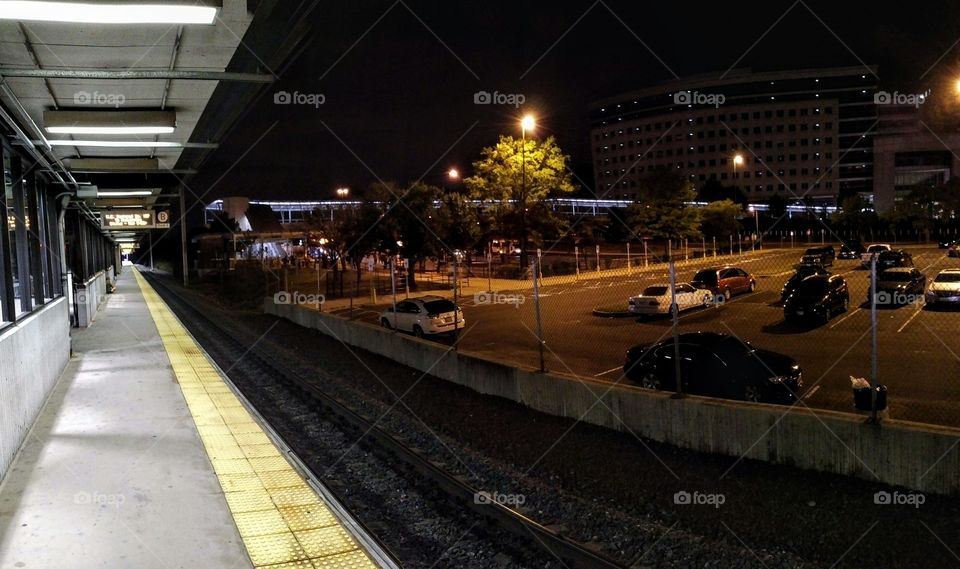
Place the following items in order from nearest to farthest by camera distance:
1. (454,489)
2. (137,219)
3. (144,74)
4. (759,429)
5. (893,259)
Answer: (454,489) < (144,74) < (759,429) < (137,219) < (893,259)

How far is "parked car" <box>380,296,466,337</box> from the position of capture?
20.9 meters

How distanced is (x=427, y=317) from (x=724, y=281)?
39.2 ft

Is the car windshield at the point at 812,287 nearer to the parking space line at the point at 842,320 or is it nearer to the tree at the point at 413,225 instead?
the parking space line at the point at 842,320

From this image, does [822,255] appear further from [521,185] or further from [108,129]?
[108,129]

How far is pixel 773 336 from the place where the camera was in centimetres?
1739

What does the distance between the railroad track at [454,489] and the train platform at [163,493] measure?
1.44 metres

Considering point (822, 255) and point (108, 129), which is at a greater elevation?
point (108, 129)

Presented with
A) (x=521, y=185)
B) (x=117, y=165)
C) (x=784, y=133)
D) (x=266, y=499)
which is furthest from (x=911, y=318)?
(x=784, y=133)

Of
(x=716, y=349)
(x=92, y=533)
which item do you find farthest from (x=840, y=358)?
(x=92, y=533)

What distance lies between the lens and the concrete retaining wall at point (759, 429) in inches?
269

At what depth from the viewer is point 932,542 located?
592 cm

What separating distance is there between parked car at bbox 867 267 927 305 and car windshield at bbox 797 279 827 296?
152 cm

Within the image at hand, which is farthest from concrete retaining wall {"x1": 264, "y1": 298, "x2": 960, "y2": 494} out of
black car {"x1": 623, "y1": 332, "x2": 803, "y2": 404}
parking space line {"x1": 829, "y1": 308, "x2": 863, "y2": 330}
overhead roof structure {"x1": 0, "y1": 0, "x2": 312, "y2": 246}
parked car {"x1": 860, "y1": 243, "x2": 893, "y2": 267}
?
parking space line {"x1": 829, "y1": 308, "x2": 863, "y2": 330}

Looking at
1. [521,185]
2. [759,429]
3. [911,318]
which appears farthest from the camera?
[521,185]
